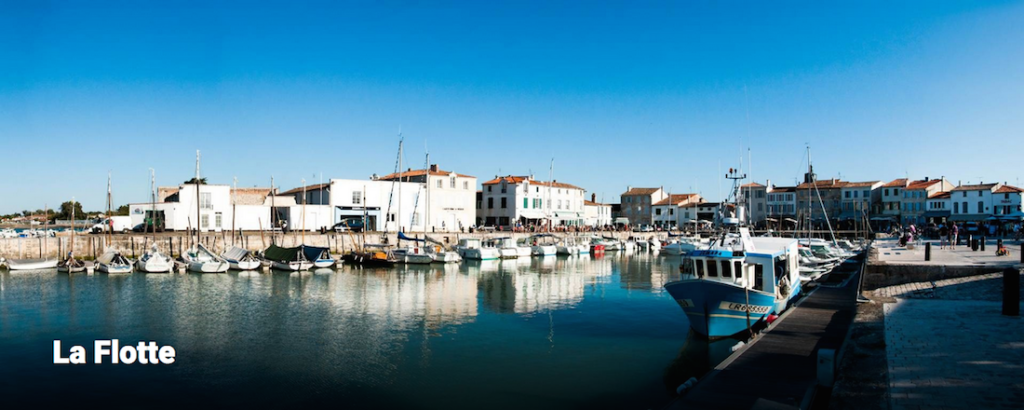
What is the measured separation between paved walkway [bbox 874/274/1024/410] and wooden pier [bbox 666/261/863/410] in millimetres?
1354

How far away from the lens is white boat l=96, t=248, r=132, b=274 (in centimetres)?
4222

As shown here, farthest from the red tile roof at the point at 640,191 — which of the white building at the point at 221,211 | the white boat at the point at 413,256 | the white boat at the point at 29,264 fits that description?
the white boat at the point at 29,264

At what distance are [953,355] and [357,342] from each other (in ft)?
55.1

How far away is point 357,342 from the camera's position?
21453mm

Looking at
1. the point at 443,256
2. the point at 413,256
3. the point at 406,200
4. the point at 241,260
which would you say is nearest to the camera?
the point at 241,260

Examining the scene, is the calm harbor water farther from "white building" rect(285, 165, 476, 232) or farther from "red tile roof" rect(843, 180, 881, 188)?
"red tile roof" rect(843, 180, 881, 188)

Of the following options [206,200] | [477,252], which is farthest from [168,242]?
[477,252]

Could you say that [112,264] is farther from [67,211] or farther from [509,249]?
[67,211]

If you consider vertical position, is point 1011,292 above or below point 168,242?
above

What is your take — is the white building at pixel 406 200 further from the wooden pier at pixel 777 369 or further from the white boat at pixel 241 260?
the wooden pier at pixel 777 369

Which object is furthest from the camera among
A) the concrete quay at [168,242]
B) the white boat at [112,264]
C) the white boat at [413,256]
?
the white boat at [413,256]

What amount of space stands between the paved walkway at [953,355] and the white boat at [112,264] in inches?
1745

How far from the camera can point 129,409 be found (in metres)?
14.4

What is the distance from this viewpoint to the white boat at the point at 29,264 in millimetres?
42906
